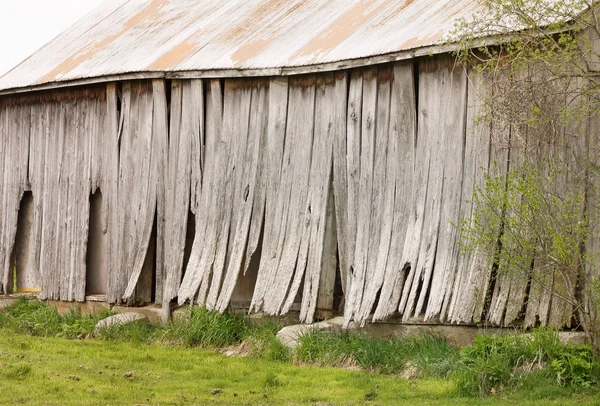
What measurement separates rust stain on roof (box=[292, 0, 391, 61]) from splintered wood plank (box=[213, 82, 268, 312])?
2.92ft

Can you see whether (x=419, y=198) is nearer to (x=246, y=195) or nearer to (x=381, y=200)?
(x=381, y=200)

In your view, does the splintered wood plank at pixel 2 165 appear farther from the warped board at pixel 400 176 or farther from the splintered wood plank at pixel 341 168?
the warped board at pixel 400 176

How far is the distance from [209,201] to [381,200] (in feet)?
9.42

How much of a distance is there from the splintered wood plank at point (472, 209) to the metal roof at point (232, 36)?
0.80 metres

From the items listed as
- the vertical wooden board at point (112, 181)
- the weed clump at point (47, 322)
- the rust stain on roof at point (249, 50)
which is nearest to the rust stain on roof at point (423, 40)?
the rust stain on roof at point (249, 50)

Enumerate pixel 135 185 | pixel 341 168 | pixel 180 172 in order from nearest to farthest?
pixel 341 168
pixel 180 172
pixel 135 185

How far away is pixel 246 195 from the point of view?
550 inches

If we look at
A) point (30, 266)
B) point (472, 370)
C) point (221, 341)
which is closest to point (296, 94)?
point (221, 341)

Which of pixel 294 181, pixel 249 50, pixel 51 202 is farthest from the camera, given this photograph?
pixel 51 202

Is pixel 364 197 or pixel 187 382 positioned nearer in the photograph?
pixel 187 382

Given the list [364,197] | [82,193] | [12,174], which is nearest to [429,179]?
[364,197]

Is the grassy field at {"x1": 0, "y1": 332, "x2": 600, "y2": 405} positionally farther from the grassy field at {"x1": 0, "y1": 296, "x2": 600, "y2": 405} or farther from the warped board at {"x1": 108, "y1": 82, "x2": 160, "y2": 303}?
the warped board at {"x1": 108, "y1": 82, "x2": 160, "y2": 303}

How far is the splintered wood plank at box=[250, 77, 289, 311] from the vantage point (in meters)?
13.5

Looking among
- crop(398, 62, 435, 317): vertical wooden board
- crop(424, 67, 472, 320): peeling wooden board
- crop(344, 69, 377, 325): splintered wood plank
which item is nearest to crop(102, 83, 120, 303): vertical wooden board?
crop(344, 69, 377, 325): splintered wood plank
